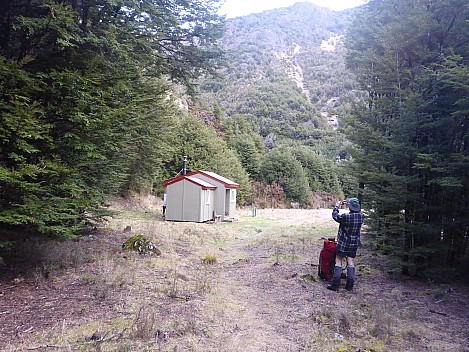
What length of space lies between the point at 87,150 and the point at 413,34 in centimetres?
734

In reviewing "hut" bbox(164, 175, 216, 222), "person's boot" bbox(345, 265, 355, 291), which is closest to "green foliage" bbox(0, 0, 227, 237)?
"person's boot" bbox(345, 265, 355, 291)

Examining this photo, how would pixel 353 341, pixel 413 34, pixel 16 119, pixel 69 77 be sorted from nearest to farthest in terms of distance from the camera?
pixel 353 341
pixel 16 119
pixel 69 77
pixel 413 34

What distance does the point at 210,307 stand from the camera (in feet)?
16.9

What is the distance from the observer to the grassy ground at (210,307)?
13.1ft

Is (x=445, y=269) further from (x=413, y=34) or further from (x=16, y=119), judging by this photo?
(x=16, y=119)

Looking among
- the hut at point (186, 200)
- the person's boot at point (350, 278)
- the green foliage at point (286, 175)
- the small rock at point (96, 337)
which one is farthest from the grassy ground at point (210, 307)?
the green foliage at point (286, 175)

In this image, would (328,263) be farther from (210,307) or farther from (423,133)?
(423,133)

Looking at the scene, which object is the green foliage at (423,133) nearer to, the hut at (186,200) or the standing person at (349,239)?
the standing person at (349,239)

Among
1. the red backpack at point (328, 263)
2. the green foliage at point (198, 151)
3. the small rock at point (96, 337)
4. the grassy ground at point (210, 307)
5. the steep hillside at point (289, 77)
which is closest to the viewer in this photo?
the small rock at point (96, 337)

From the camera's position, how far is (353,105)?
9.02m

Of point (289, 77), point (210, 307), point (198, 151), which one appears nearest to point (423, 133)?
point (210, 307)

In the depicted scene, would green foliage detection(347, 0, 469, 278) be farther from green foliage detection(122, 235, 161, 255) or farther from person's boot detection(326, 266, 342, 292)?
green foliage detection(122, 235, 161, 255)

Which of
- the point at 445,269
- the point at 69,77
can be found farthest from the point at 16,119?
the point at 445,269

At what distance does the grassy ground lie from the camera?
13.1 ft
